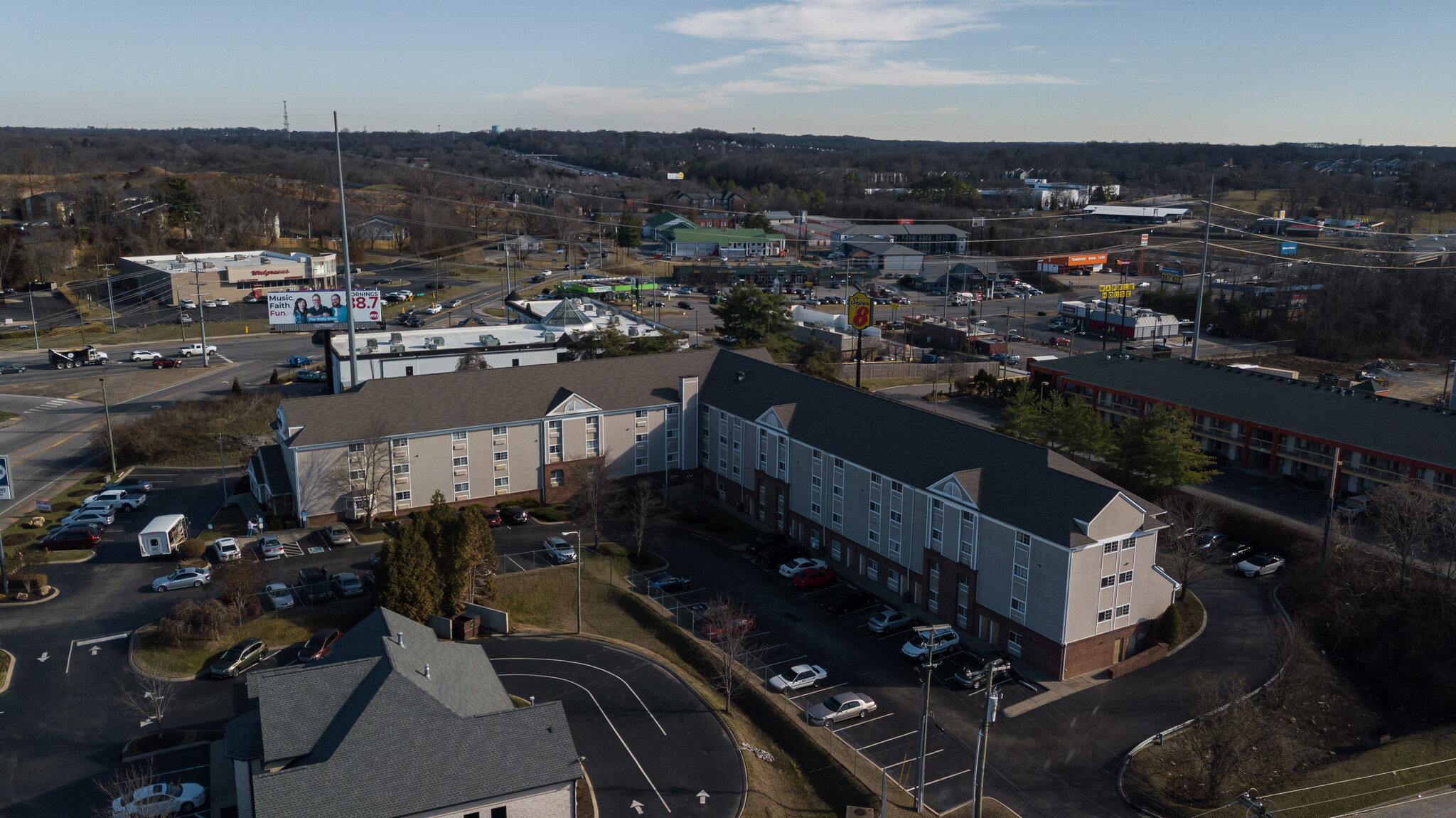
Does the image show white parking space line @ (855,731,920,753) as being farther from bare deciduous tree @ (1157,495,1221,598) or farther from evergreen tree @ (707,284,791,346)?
evergreen tree @ (707,284,791,346)

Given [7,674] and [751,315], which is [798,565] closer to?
[7,674]

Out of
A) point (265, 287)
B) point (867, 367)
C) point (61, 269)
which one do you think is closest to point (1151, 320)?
point (867, 367)

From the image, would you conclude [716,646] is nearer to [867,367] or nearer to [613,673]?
[613,673]

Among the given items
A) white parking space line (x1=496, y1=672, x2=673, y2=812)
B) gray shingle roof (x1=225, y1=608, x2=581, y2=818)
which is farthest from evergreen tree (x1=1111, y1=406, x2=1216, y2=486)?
gray shingle roof (x1=225, y1=608, x2=581, y2=818)

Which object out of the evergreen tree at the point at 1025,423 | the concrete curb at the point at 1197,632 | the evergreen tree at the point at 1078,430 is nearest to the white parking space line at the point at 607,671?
the concrete curb at the point at 1197,632

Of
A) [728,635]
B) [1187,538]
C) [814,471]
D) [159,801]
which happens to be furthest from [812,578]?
[159,801]

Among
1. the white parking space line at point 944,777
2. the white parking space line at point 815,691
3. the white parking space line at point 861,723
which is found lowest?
the white parking space line at point 944,777

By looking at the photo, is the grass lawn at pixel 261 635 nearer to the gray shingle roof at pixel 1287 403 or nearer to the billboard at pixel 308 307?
the billboard at pixel 308 307
